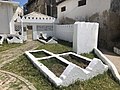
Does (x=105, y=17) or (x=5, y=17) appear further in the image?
(x=5, y=17)

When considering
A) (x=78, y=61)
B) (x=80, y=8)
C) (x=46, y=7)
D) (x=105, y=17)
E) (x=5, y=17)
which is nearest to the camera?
(x=78, y=61)

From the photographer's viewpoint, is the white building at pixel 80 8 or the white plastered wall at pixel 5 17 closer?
the white building at pixel 80 8

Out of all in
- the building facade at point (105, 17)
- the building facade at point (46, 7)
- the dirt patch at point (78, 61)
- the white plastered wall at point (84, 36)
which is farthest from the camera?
the building facade at point (46, 7)

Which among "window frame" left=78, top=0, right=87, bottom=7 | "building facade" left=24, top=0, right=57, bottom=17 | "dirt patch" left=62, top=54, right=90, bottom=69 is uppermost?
"building facade" left=24, top=0, right=57, bottom=17

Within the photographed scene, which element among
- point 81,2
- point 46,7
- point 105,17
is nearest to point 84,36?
point 105,17

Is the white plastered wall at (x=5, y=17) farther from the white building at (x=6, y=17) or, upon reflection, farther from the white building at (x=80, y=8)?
the white building at (x=80, y=8)

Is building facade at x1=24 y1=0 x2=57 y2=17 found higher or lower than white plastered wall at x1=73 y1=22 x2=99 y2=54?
higher

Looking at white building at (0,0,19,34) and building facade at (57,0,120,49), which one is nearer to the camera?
building facade at (57,0,120,49)

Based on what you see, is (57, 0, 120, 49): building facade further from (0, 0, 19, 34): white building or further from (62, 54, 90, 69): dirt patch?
(0, 0, 19, 34): white building

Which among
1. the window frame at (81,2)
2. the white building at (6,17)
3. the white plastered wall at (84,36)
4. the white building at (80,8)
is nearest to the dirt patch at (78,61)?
the white plastered wall at (84,36)

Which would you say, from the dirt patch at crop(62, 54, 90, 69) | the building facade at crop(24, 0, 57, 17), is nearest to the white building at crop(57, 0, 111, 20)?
the dirt patch at crop(62, 54, 90, 69)

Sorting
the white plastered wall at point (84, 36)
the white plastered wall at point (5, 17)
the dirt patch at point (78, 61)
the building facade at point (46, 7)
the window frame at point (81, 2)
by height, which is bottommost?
the dirt patch at point (78, 61)

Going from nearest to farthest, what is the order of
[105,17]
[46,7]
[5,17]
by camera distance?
[105,17] → [5,17] → [46,7]

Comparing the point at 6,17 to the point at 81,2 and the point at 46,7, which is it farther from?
the point at 46,7
